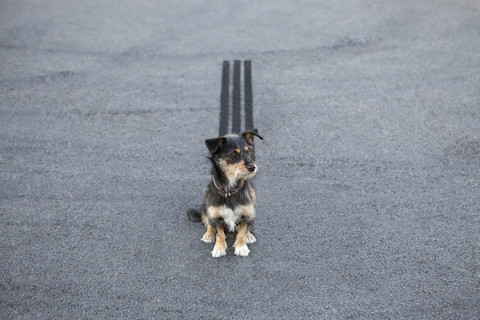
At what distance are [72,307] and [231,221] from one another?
2.23 metres

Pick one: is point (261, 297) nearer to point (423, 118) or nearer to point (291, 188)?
point (291, 188)

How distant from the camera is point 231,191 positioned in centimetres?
502

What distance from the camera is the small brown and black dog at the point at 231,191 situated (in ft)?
16.0

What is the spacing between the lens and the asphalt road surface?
16.9ft

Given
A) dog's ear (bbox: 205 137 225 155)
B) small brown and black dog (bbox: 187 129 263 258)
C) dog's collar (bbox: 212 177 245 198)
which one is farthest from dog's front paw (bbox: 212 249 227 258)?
dog's ear (bbox: 205 137 225 155)

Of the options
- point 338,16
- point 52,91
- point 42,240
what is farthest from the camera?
point 338,16

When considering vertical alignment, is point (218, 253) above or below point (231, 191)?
below

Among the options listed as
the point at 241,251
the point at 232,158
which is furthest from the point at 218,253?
the point at 232,158

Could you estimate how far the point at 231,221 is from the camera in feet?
17.3

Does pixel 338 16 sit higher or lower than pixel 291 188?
higher

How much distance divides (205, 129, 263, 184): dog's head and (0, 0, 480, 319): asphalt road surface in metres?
1.36

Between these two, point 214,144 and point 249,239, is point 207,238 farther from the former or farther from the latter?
point 214,144

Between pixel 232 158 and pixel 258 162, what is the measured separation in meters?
2.20

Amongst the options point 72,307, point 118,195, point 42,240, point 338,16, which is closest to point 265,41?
point 338,16
